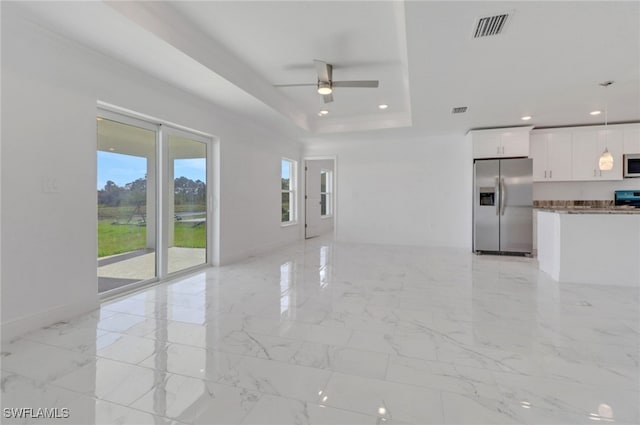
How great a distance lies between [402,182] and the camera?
22.5ft

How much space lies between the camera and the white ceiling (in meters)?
2.34

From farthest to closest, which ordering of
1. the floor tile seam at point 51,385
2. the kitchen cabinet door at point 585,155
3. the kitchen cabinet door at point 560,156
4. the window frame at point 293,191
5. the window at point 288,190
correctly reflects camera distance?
1. the window frame at point 293,191
2. the window at point 288,190
3. the kitchen cabinet door at point 560,156
4. the kitchen cabinet door at point 585,155
5. the floor tile seam at point 51,385

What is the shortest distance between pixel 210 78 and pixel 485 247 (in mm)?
5588

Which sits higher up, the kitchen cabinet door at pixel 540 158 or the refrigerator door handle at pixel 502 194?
the kitchen cabinet door at pixel 540 158

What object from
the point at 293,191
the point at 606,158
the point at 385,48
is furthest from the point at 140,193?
the point at 606,158

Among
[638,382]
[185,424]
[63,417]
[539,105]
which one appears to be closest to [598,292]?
[638,382]

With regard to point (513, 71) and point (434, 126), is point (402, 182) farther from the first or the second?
point (513, 71)

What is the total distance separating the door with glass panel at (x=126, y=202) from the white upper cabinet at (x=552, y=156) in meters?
6.70

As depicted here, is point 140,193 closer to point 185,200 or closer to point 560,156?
point 185,200

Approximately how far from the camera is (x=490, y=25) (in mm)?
2438

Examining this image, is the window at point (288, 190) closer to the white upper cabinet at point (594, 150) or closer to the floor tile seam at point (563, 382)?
the floor tile seam at point (563, 382)

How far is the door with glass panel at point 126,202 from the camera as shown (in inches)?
125

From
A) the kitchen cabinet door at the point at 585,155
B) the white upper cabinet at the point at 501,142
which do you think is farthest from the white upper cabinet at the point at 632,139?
the white upper cabinet at the point at 501,142

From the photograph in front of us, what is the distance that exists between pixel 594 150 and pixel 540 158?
0.89 meters
